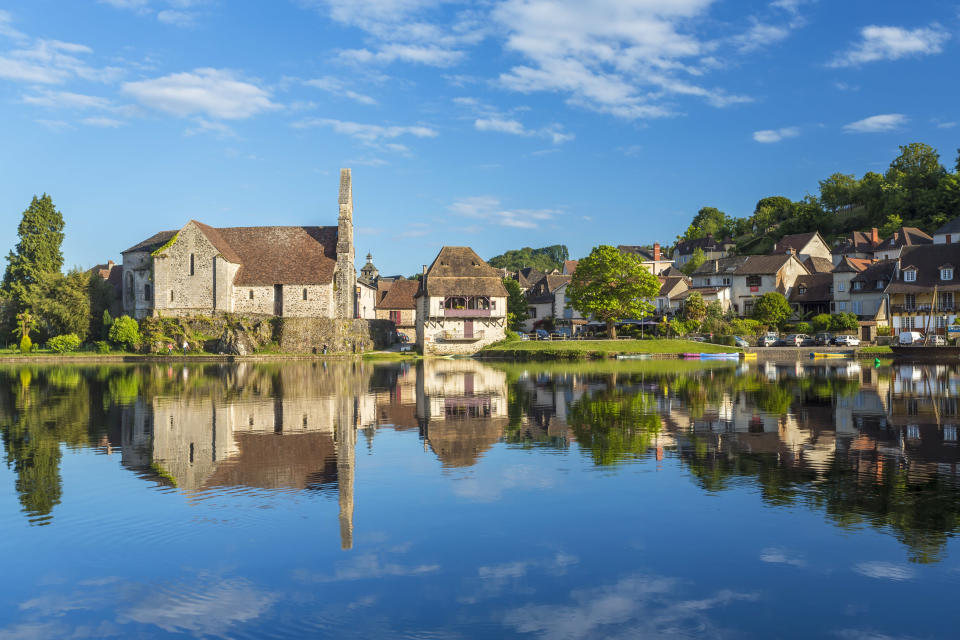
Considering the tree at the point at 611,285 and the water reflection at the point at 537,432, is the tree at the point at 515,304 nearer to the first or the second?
the tree at the point at 611,285

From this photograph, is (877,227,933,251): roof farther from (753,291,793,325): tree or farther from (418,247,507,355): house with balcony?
(418,247,507,355): house with balcony

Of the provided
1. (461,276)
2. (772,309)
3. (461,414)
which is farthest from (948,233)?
(461,414)

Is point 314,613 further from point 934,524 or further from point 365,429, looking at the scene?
point 365,429

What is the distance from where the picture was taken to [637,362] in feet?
212

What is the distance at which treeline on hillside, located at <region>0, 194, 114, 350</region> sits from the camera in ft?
246

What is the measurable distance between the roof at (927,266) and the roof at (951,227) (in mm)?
15995

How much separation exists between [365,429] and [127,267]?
229 feet

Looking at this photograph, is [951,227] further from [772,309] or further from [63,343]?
[63,343]

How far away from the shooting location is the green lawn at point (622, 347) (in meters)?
70.0

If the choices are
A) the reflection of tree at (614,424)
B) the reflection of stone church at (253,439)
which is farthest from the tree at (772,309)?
the reflection of stone church at (253,439)

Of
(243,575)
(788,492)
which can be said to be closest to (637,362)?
(788,492)

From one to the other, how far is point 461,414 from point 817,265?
87.2 meters

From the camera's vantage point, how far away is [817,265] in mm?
100062

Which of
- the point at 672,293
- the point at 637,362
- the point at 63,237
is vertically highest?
the point at 63,237
